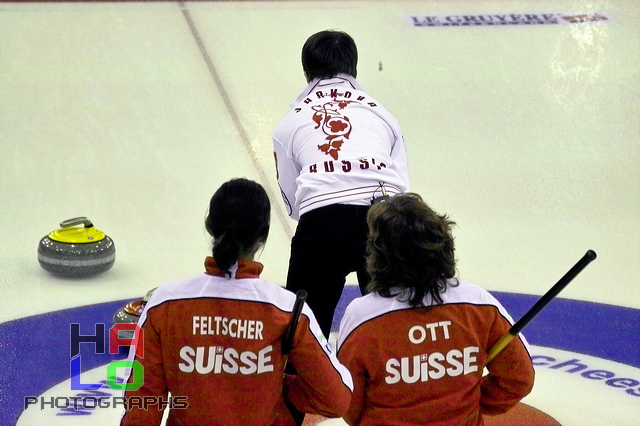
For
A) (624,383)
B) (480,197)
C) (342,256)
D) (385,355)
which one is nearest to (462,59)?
(480,197)

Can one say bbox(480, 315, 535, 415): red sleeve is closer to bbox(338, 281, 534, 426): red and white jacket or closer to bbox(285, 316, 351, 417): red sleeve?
bbox(338, 281, 534, 426): red and white jacket

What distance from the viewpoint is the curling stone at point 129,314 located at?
389 centimetres

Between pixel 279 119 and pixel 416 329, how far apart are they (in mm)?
4325

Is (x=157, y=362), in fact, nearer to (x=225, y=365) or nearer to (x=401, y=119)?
(x=225, y=365)

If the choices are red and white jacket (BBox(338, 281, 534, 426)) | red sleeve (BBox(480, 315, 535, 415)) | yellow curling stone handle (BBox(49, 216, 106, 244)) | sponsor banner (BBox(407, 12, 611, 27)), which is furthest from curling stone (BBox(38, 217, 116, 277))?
sponsor banner (BBox(407, 12, 611, 27))

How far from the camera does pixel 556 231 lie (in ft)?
17.4

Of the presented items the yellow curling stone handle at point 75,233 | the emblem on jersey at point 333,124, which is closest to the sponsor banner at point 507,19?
the yellow curling stone handle at point 75,233

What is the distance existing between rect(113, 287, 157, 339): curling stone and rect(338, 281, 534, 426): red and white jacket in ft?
5.93

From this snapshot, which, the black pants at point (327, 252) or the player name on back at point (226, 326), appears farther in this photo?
the black pants at point (327, 252)

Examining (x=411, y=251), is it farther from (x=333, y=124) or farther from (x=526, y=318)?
(x=333, y=124)

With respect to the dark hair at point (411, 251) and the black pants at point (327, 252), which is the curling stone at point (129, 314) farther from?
the dark hair at point (411, 251)

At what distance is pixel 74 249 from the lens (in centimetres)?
446

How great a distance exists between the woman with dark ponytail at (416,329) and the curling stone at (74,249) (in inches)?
97.3

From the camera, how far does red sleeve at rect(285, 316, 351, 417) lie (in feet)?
7.05
